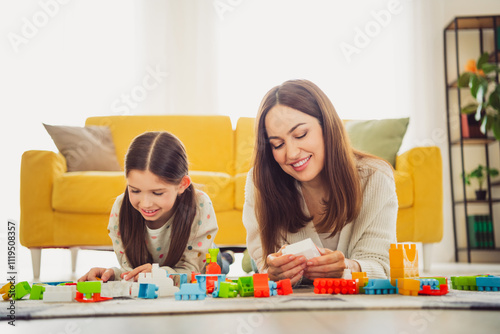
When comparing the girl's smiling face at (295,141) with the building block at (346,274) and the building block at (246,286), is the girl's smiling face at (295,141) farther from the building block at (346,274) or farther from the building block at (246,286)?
the building block at (246,286)

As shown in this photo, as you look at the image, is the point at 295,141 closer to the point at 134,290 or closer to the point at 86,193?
the point at 134,290

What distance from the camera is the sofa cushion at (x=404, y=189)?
270 centimetres

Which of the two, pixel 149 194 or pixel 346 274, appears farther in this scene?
pixel 149 194

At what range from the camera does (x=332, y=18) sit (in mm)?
4352

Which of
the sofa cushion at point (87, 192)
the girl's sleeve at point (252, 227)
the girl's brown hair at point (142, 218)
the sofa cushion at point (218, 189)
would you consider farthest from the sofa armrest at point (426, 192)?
the girl's brown hair at point (142, 218)

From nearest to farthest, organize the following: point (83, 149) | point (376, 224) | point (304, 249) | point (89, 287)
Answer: point (89, 287)
point (304, 249)
point (376, 224)
point (83, 149)

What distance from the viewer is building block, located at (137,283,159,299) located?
3.85 feet

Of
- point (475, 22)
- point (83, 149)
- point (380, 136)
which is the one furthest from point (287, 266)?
point (475, 22)

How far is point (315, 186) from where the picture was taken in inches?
64.2

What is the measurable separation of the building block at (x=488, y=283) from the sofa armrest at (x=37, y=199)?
Result: 2.15 meters

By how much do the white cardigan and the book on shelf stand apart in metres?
2.82

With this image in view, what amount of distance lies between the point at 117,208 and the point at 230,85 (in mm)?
2676

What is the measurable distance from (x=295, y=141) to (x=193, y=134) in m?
1.99

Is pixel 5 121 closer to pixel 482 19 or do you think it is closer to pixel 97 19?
pixel 97 19
